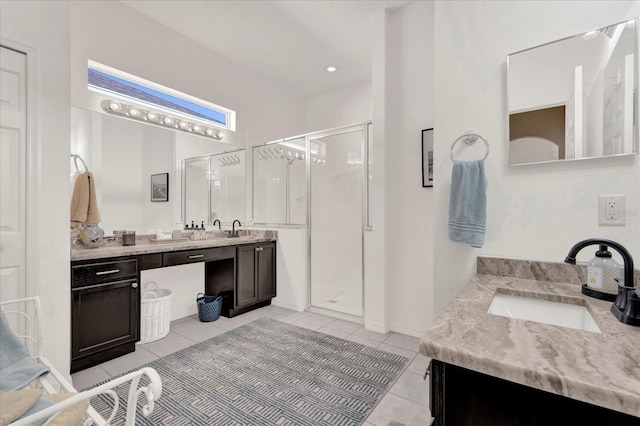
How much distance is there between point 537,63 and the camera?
1.48 meters

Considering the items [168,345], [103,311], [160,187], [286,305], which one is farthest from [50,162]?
[286,305]

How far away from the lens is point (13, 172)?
1.71 meters

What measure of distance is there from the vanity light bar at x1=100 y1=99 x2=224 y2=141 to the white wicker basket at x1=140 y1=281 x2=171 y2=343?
1684 millimetres

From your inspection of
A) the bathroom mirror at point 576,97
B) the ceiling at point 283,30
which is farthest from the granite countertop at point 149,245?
the bathroom mirror at point 576,97

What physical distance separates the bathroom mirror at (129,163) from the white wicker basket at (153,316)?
697 millimetres

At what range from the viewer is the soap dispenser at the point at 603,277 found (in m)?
1.09

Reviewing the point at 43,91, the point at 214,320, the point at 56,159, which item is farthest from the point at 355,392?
the point at 43,91

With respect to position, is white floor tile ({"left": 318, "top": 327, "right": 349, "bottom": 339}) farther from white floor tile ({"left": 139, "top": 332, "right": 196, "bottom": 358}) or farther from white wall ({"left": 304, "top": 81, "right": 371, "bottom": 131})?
white wall ({"left": 304, "top": 81, "right": 371, "bottom": 131})

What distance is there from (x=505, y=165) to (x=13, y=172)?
274cm

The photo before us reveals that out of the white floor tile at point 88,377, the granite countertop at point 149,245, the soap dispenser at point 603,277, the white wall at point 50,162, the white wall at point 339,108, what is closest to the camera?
the soap dispenser at point 603,277

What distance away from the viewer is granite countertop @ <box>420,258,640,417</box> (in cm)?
55

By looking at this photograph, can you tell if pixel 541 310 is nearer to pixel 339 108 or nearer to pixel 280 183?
pixel 280 183

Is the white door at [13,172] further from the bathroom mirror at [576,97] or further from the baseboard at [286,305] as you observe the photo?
the bathroom mirror at [576,97]

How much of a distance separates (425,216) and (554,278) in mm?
1307
